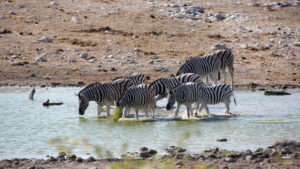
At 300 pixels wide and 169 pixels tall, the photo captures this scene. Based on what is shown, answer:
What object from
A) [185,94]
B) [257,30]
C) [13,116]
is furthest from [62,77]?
[257,30]

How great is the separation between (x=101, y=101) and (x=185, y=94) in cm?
183

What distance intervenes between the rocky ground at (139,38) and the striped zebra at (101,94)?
18.4 feet

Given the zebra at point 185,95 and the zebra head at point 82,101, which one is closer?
the zebra at point 185,95

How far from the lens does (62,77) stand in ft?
71.8

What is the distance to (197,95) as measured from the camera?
582 inches

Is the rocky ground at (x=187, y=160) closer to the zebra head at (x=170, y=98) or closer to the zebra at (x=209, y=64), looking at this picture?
the zebra head at (x=170, y=98)

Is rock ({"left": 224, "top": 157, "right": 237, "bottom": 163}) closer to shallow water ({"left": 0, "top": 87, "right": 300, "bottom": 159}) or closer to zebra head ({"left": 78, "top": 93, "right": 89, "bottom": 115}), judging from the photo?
shallow water ({"left": 0, "top": 87, "right": 300, "bottom": 159})

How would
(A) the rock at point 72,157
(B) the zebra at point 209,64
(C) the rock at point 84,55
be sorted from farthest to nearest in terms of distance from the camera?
(C) the rock at point 84,55 → (B) the zebra at point 209,64 → (A) the rock at point 72,157

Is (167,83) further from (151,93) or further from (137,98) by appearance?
(137,98)

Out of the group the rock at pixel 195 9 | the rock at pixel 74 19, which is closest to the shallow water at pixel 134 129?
the rock at pixel 74 19

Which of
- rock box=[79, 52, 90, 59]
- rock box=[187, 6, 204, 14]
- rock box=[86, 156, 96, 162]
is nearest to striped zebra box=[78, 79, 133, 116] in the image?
rock box=[86, 156, 96, 162]

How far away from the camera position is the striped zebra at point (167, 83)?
16125mm

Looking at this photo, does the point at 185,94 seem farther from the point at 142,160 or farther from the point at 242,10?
the point at 242,10

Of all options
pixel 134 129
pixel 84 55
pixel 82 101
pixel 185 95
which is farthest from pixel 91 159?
pixel 84 55
